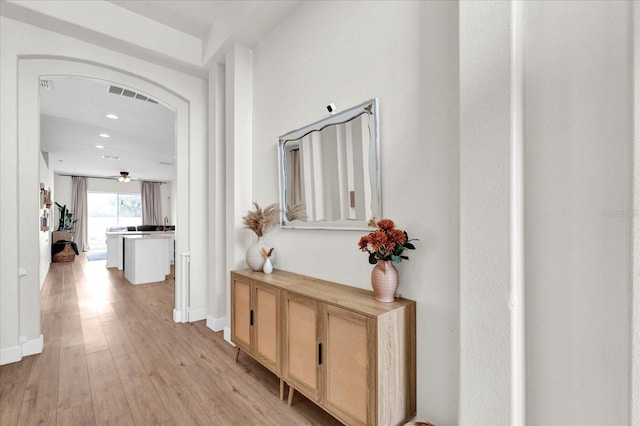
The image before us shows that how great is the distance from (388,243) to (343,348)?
0.60 metres

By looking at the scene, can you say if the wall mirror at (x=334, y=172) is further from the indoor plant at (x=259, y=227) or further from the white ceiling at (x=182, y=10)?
the white ceiling at (x=182, y=10)

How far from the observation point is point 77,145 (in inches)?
254

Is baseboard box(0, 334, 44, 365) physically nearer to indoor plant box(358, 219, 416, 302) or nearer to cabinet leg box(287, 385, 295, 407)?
cabinet leg box(287, 385, 295, 407)

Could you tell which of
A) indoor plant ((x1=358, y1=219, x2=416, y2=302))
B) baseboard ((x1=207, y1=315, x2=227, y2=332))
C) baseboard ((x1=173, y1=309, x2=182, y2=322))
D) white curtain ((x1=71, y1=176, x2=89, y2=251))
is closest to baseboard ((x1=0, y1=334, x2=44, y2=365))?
baseboard ((x1=173, y1=309, x2=182, y2=322))

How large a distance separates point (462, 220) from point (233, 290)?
6.38 feet

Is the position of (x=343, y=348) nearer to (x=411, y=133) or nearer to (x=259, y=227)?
(x=411, y=133)

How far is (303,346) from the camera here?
1.83 metres

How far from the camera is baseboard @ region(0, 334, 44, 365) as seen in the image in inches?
96.5

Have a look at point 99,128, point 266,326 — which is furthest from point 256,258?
point 99,128

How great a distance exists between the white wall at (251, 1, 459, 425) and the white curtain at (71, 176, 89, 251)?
11900 millimetres

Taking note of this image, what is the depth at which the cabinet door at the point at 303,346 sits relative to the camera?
5.67ft

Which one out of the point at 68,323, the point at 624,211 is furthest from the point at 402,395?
the point at 68,323

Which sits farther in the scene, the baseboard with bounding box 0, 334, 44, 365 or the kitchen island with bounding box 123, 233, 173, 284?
the kitchen island with bounding box 123, 233, 173, 284

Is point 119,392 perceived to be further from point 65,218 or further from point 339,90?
point 65,218
